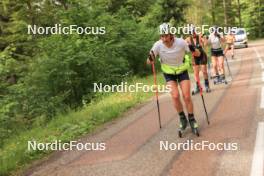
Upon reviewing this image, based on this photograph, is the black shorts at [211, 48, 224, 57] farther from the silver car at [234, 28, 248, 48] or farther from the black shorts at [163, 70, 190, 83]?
the silver car at [234, 28, 248, 48]

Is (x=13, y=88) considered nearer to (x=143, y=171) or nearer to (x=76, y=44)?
(x=76, y=44)

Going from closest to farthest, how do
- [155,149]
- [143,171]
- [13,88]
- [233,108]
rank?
[143,171] → [155,149] → [233,108] → [13,88]

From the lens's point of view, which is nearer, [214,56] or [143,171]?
[143,171]

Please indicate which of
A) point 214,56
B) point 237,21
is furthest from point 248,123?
point 237,21

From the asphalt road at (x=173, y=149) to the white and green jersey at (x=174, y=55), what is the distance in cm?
130

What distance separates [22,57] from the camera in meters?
24.2

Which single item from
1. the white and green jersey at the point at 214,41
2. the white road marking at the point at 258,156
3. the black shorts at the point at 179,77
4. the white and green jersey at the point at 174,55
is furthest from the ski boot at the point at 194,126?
the white and green jersey at the point at 214,41

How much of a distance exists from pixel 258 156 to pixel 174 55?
266 cm

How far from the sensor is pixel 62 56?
16.2 metres

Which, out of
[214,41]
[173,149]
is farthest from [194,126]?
[214,41]

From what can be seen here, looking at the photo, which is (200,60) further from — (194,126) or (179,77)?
(194,126)

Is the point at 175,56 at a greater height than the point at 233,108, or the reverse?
the point at 175,56

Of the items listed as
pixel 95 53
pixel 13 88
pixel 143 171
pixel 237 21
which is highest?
pixel 237 21

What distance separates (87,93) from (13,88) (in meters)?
3.20
